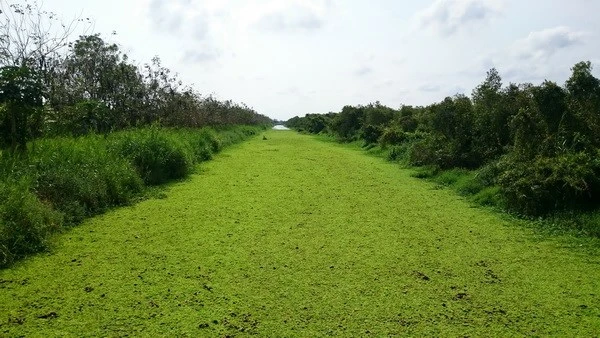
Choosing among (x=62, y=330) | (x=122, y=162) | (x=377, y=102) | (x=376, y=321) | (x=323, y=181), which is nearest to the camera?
(x=62, y=330)

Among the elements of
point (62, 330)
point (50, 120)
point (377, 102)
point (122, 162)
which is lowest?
point (62, 330)

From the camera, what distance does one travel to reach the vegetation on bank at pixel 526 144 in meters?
4.98

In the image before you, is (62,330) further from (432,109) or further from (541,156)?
(432,109)

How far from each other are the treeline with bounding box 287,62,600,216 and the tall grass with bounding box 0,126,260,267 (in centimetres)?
508

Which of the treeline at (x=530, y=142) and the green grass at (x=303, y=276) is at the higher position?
the treeline at (x=530, y=142)

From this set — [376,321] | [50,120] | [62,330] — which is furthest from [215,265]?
[50,120]

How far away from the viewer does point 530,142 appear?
19.4 feet

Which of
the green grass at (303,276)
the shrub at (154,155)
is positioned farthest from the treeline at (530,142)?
the shrub at (154,155)

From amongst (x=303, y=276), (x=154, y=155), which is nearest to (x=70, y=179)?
(x=154, y=155)

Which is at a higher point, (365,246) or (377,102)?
(377,102)

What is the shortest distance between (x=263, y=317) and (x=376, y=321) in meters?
0.68

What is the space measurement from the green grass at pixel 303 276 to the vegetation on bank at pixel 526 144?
574mm

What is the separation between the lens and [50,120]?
727 centimetres

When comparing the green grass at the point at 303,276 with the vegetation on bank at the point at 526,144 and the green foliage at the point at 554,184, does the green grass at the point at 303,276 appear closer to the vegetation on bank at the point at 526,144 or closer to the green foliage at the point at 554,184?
the green foliage at the point at 554,184
